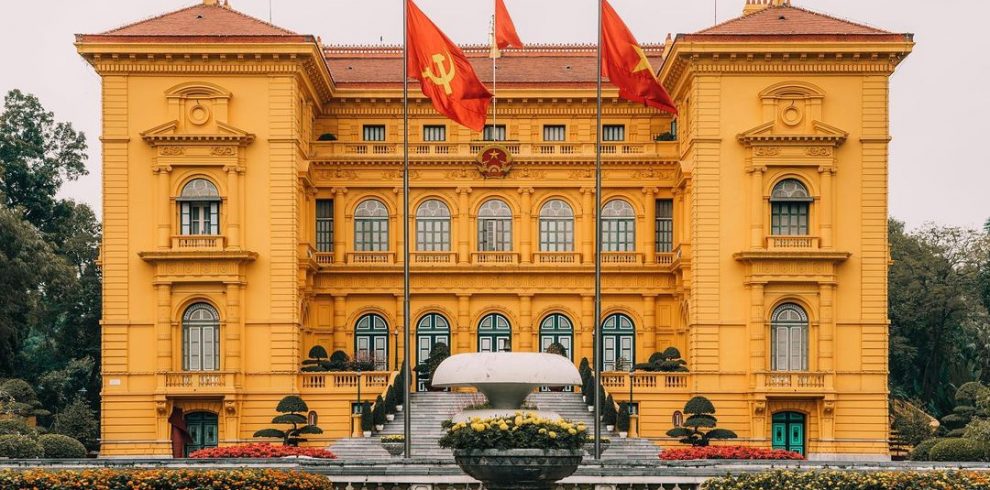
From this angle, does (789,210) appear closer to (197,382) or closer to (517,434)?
(197,382)

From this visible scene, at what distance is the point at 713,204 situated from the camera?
5375 centimetres

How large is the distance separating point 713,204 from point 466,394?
1014 centimetres

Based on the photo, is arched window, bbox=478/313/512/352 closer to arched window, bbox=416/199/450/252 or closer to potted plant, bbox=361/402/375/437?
arched window, bbox=416/199/450/252

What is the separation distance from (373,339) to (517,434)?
3303 centimetres

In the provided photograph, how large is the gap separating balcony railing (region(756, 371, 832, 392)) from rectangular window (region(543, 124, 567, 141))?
12.5m

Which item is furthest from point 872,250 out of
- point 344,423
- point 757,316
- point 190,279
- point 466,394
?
point 190,279

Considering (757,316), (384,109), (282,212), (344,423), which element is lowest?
(344,423)

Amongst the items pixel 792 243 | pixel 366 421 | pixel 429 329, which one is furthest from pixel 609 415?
pixel 429 329

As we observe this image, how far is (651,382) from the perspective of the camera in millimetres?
53906

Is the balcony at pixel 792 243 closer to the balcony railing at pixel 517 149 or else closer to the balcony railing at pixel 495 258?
the balcony railing at pixel 517 149

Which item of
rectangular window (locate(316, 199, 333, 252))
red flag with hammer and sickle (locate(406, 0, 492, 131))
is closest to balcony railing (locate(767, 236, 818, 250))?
red flag with hammer and sickle (locate(406, 0, 492, 131))

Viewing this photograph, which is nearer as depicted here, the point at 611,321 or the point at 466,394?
the point at 466,394

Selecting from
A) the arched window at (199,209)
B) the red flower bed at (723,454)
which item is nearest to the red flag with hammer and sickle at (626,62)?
the red flower bed at (723,454)

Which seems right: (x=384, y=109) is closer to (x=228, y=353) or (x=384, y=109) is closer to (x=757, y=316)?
(x=228, y=353)
